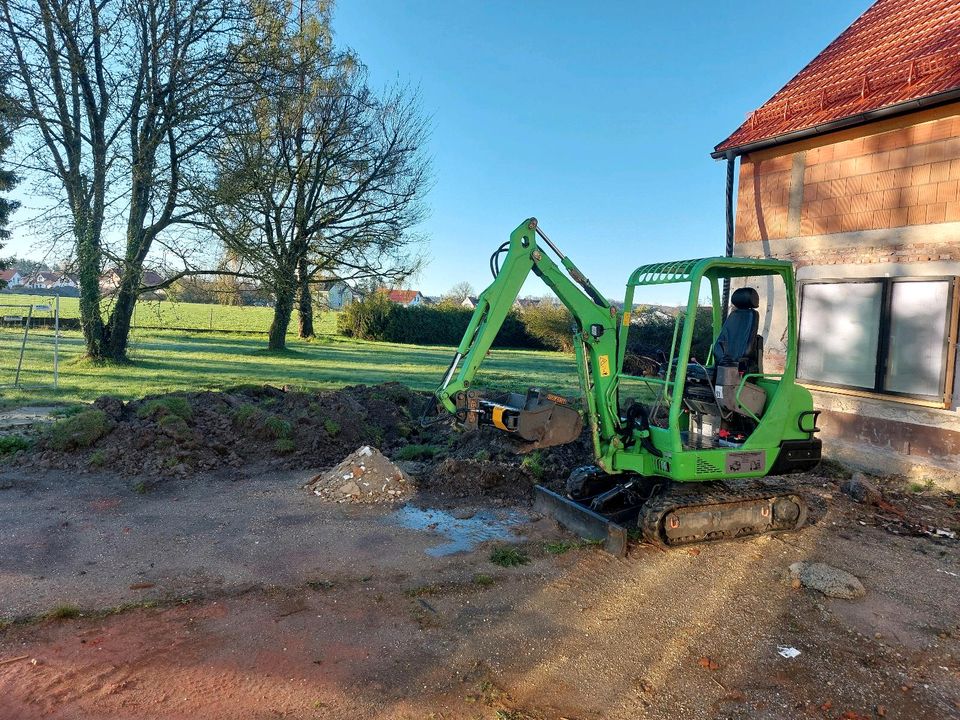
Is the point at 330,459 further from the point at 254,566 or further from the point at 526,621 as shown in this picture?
the point at 526,621

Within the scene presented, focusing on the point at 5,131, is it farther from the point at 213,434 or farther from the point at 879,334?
the point at 879,334

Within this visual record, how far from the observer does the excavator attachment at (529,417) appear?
19.1ft

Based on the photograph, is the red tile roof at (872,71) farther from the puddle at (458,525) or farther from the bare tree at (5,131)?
the bare tree at (5,131)

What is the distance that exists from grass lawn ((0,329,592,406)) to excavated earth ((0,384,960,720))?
6972 mm

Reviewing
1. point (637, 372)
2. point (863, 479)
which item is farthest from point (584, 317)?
point (863, 479)

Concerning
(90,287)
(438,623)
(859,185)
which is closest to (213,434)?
(438,623)

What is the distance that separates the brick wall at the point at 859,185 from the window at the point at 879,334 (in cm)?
44

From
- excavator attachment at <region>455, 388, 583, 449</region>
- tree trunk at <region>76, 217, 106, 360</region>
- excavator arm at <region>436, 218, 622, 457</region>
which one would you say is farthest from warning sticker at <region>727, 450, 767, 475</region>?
tree trunk at <region>76, 217, 106, 360</region>

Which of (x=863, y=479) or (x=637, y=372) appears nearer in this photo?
(x=637, y=372)

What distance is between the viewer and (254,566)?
5.50 m

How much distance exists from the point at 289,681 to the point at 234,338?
114 ft

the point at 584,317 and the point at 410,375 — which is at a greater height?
the point at 584,317

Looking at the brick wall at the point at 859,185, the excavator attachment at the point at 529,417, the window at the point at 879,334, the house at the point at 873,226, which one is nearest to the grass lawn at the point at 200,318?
the brick wall at the point at 859,185

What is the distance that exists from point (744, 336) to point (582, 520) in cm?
232
